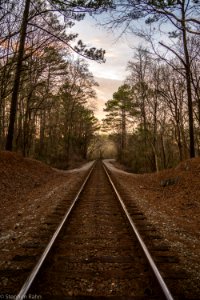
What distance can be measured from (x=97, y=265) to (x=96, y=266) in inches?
1.7

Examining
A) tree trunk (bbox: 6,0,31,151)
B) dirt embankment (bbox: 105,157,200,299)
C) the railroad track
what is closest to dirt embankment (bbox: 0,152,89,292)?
the railroad track

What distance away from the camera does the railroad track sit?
3.78m

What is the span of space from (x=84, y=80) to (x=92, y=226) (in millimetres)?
32458

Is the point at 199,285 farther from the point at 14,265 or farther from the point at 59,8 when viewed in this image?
the point at 59,8

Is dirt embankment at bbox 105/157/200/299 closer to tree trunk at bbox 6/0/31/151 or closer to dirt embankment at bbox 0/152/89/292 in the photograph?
dirt embankment at bbox 0/152/89/292

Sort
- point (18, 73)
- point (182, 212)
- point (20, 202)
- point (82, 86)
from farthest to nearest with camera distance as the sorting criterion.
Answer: point (82, 86) < point (18, 73) < point (20, 202) < point (182, 212)

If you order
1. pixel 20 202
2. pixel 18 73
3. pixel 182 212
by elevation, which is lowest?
pixel 182 212

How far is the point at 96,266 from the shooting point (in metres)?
4.64

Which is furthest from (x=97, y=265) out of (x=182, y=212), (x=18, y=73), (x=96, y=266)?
(x=18, y=73)

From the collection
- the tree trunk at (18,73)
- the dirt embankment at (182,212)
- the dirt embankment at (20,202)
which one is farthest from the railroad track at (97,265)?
the tree trunk at (18,73)

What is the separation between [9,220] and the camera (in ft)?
26.2

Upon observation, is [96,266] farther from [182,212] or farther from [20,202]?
[20,202]

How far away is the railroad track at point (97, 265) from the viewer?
378 cm

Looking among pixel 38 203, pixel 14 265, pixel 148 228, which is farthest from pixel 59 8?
pixel 14 265
